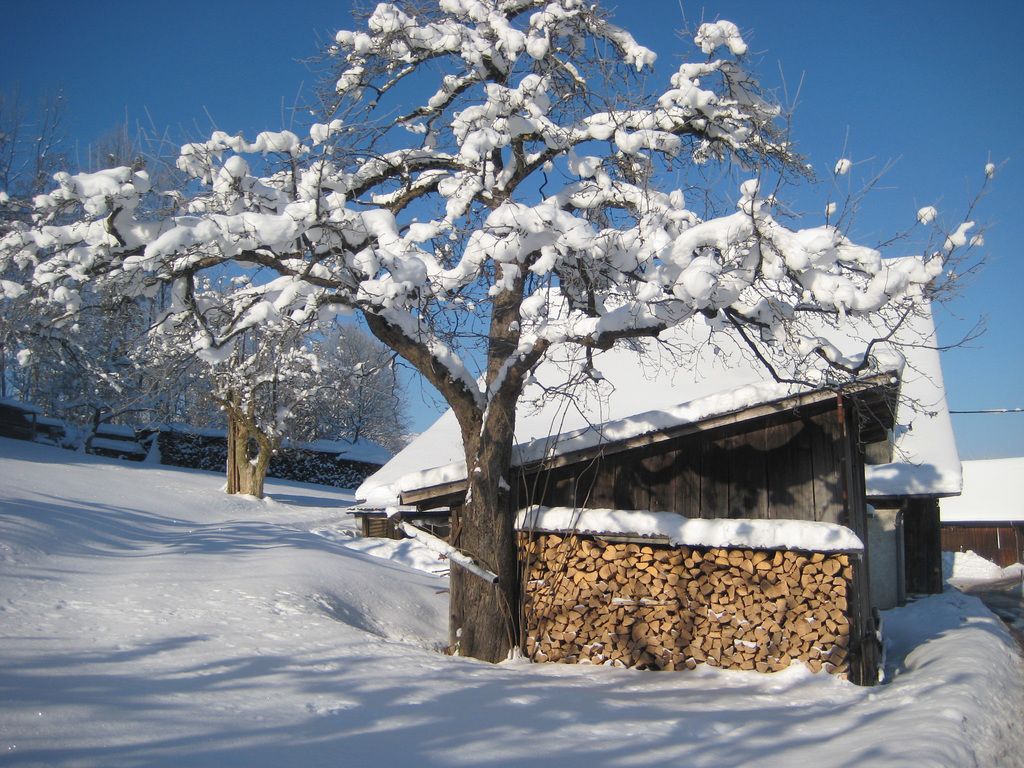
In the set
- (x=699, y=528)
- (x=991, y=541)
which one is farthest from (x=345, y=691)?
(x=991, y=541)

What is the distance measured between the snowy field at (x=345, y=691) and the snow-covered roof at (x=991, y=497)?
79.5 ft

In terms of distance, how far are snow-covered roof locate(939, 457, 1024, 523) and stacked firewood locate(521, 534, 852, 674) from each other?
25.4 meters

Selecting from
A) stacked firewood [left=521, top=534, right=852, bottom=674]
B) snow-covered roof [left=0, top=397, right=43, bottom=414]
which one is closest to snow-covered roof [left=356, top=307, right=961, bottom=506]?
stacked firewood [left=521, top=534, right=852, bottom=674]

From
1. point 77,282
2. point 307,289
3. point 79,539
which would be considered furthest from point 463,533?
point 79,539

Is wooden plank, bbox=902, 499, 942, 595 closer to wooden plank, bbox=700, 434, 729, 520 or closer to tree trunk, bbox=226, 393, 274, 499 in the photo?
wooden plank, bbox=700, 434, 729, 520

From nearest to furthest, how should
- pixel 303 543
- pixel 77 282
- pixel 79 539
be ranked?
pixel 77 282 < pixel 79 539 < pixel 303 543

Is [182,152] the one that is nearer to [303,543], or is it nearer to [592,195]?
[592,195]

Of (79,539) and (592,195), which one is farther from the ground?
(592,195)

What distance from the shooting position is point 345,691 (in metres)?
4.07

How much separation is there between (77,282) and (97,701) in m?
3.40

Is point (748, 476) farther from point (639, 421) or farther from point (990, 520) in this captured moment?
point (990, 520)

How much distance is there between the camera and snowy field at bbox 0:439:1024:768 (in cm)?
323

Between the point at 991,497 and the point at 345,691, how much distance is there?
3311 centimetres

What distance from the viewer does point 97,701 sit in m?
3.34
